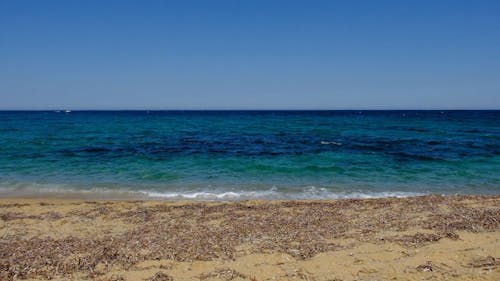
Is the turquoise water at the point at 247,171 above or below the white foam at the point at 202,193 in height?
above

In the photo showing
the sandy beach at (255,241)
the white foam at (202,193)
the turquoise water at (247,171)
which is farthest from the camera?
the turquoise water at (247,171)

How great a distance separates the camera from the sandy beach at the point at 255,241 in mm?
5430

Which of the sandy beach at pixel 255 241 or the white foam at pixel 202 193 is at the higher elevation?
the sandy beach at pixel 255 241

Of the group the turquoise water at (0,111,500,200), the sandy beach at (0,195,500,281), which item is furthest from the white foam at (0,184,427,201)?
the sandy beach at (0,195,500,281)

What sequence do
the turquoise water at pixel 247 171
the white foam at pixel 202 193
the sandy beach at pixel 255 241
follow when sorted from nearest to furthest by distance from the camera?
the sandy beach at pixel 255 241, the white foam at pixel 202 193, the turquoise water at pixel 247 171

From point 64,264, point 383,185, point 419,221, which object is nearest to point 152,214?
point 64,264

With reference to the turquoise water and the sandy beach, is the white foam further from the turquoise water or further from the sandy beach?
the sandy beach

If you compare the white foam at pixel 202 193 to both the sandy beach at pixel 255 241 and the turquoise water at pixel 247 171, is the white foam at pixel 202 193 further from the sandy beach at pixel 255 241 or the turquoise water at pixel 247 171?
the sandy beach at pixel 255 241

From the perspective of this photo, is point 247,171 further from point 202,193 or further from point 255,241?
point 255,241

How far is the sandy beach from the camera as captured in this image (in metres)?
5.43

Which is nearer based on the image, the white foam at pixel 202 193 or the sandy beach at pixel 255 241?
the sandy beach at pixel 255 241

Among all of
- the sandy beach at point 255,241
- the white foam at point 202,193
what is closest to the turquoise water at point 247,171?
the white foam at point 202,193

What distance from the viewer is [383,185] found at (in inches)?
520

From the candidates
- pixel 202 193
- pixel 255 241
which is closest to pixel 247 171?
pixel 202 193
